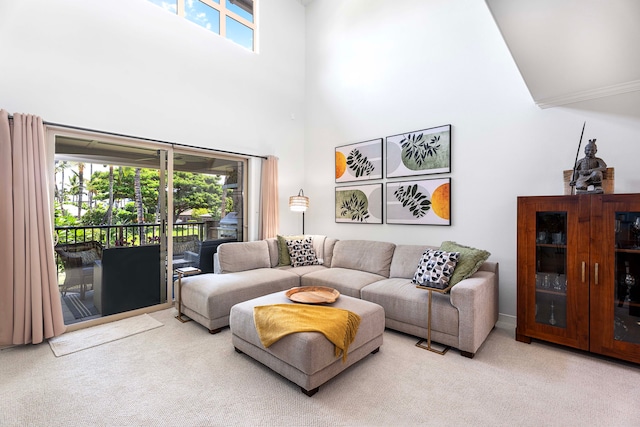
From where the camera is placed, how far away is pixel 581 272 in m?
2.49

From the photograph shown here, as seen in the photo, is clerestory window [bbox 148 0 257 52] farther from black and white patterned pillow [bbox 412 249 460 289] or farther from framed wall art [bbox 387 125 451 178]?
black and white patterned pillow [bbox 412 249 460 289]

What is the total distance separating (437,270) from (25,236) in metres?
3.73

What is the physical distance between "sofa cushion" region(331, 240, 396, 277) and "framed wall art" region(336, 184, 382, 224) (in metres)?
0.44

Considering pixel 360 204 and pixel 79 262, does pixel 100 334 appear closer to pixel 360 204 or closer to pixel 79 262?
pixel 79 262

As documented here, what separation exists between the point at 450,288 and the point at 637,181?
1836mm

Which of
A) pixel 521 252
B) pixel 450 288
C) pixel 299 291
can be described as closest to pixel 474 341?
→ pixel 450 288

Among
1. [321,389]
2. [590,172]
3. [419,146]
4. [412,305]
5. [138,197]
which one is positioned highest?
[419,146]

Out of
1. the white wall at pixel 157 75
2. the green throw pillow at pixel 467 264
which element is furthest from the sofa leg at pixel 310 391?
the white wall at pixel 157 75

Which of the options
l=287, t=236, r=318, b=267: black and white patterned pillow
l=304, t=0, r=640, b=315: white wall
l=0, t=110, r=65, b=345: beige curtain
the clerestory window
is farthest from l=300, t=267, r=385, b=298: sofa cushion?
the clerestory window

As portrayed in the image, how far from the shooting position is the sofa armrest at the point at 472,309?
2500 mm

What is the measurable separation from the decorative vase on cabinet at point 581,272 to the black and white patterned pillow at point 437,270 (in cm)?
64

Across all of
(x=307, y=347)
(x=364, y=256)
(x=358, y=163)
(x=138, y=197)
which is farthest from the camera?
(x=358, y=163)

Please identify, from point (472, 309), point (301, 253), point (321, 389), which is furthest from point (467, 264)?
point (301, 253)

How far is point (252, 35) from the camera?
15.4 ft
